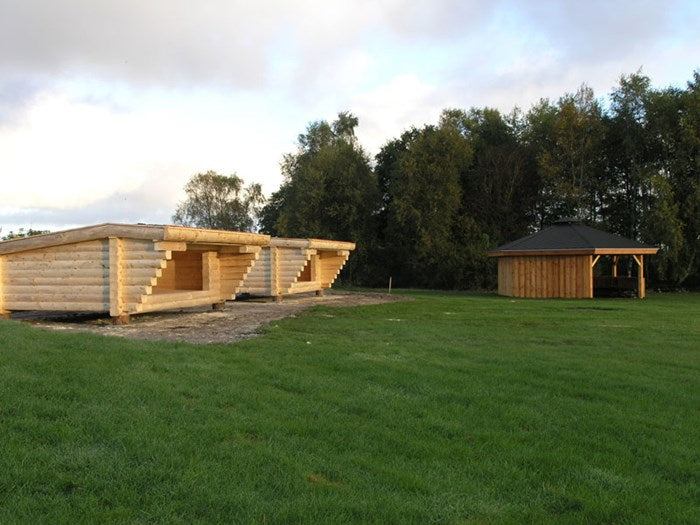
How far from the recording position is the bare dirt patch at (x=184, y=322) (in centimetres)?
995

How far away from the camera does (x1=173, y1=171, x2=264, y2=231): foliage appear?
49094 mm

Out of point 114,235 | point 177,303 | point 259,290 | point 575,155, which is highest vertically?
point 575,155

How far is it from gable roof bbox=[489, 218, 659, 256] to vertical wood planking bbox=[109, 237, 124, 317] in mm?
17194

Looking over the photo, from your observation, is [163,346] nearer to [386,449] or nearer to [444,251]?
[386,449]

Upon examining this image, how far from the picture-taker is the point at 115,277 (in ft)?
39.1

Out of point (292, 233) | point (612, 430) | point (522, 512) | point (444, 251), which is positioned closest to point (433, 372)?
point (612, 430)

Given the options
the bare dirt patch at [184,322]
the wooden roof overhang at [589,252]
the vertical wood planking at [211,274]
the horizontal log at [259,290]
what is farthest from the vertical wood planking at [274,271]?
the wooden roof overhang at [589,252]

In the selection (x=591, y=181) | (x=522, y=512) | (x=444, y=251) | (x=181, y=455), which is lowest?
(x=522, y=512)

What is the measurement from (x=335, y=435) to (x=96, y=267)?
9245mm

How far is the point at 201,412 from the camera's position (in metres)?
4.79

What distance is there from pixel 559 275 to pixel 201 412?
70.9ft

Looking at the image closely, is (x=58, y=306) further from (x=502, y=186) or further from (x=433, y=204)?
(x=502, y=186)

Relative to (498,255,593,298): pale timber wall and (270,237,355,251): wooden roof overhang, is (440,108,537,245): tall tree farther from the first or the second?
(270,237,355,251): wooden roof overhang

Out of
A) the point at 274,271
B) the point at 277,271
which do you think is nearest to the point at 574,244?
the point at 277,271
